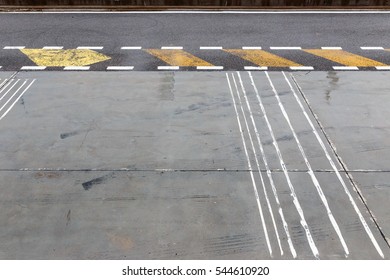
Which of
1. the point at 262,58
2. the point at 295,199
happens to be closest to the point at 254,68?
the point at 262,58

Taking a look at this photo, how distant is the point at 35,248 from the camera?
17.0 ft

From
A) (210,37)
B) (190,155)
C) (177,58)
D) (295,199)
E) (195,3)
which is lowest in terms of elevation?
(295,199)

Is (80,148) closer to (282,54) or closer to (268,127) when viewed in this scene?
(268,127)

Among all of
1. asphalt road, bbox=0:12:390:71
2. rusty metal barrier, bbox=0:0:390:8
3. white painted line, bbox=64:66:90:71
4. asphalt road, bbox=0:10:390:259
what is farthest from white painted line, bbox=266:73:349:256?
rusty metal barrier, bbox=0:0:390:8

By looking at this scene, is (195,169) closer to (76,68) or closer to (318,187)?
(318,187)

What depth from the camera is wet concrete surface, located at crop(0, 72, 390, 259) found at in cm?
532

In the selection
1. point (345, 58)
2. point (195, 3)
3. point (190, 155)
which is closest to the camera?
point (190, 155)

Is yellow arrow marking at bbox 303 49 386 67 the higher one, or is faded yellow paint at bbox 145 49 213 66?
yellow arrow marking at bbox 303 49 386 67

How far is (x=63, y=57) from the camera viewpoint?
459 inches

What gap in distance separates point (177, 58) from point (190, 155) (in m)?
5.32

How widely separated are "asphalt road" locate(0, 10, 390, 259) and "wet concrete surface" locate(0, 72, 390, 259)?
0.03 m

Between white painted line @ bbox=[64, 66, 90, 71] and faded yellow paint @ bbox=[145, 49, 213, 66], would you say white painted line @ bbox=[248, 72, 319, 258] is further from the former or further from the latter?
white painted line @ bbox=[64, 66, 90, 71]

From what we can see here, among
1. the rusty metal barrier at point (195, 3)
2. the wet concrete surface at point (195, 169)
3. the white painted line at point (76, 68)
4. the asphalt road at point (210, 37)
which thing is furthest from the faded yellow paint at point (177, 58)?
the rusty metal barrier at point (195, 3)

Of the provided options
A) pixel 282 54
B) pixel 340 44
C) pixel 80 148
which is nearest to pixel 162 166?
pixel 80 148
